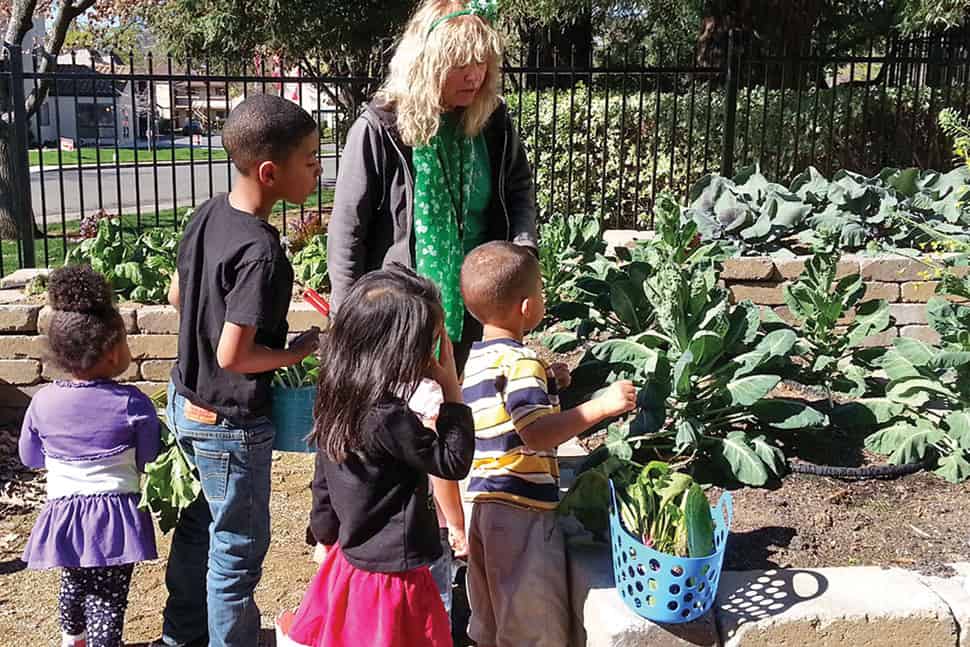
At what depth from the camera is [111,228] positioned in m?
5.45

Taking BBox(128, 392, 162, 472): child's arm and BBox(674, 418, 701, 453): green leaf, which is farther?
BBox(674, 418, 701, 453): green leaf

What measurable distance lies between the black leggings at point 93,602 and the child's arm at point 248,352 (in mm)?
726

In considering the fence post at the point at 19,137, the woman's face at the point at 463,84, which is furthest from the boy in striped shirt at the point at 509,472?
the fence post at the point at 19,137

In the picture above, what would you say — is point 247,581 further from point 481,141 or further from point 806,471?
point 806,471

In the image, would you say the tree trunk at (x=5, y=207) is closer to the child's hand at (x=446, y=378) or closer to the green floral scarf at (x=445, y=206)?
the green floral scarf at (x=445, y=206)

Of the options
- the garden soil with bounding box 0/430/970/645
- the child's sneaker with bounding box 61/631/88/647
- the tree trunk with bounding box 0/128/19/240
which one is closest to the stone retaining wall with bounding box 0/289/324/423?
the garden soil with bounding box 0/430/970/645

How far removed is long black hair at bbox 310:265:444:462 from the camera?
7.02 ft

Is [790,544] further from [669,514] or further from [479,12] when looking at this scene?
[479,12]

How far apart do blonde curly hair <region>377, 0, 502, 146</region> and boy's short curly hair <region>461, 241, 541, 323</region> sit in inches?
18.5

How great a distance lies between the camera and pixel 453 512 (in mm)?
2631

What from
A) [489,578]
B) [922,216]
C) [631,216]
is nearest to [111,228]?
[489,578]

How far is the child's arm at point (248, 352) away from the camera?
2.36 meters

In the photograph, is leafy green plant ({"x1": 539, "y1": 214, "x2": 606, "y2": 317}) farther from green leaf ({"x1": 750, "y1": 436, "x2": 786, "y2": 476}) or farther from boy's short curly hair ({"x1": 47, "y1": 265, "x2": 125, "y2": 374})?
boy's short curly hair ({"x1": 47, "y1": 265, "x2": 125, "y2": 374})

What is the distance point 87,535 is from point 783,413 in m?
2.10
